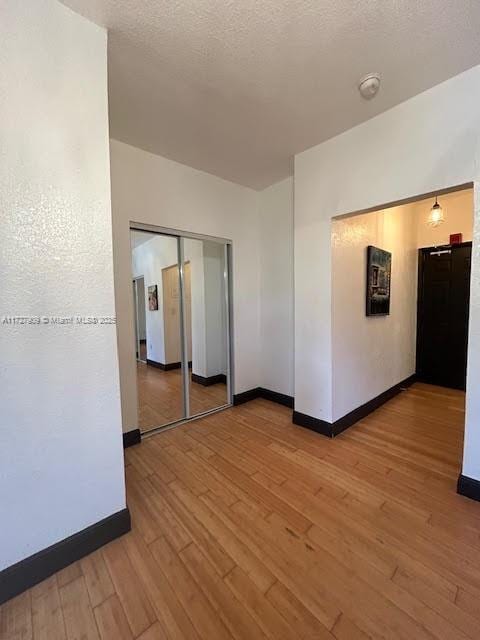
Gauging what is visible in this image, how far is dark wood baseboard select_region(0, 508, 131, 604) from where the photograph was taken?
1230mm

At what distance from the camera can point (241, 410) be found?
3383 millimetres

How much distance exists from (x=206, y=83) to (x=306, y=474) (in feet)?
9.86

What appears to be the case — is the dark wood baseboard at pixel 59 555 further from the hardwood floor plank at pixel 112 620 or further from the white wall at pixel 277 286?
the white wall at pixel 277 286

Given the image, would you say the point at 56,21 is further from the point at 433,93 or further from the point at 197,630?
the point at 197,630

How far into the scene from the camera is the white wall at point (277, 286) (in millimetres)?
3330

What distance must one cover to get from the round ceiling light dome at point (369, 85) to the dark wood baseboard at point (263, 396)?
3066mm

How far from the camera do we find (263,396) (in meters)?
3.77

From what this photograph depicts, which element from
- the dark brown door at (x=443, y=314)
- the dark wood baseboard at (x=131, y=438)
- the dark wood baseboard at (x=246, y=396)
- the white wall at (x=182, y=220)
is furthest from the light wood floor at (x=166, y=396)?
the dark brown door at (x=443, y=314)

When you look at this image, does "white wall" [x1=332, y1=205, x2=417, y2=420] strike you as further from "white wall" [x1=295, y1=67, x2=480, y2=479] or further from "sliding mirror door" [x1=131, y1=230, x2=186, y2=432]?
"sliding mirror door" [x1=131, y1=230, x2=186, y2=432]

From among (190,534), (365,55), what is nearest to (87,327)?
(190,534)

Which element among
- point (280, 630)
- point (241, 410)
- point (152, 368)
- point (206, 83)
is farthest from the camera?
point (152, 368)

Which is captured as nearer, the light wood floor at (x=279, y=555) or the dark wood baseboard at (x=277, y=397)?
the light wood floor at (x=279, y=555)

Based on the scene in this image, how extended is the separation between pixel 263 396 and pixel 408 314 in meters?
2.63

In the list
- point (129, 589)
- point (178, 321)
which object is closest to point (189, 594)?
point (129, 589)
